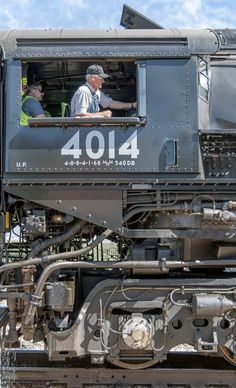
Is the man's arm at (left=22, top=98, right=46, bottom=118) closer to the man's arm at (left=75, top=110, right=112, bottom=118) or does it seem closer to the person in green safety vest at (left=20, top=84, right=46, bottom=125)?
the person in green safety vest at (left=20, top=84, right=46, bottom=125)

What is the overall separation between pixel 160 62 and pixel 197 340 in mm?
3213

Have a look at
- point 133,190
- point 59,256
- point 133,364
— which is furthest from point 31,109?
point 133,364

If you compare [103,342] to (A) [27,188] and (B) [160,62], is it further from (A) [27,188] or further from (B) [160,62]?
(B) [160,62]

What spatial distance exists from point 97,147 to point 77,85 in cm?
142

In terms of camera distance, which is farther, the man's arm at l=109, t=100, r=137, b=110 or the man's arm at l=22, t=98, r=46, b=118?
the man's arm at l=109, t=100, r=137, b=110

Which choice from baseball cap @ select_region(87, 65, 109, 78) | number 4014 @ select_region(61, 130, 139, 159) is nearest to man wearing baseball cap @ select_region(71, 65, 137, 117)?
baseball cap @ select_region(87, 65, 109, 78)

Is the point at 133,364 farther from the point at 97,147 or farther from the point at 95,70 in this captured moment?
the point at 95,70

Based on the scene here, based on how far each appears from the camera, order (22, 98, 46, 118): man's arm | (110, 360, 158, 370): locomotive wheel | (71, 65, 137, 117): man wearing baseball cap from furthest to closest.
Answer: (110, 360, 158, 370): locomotive wheel, (22, 98, 46, 118): man's arm, (71, 65, 137, 117): man wearing baseball cap

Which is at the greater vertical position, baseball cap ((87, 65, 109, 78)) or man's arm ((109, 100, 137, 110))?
baseball cap ((87, 65, 109, 78))

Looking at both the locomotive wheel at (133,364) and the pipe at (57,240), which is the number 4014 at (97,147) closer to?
the pipe at (57,240)

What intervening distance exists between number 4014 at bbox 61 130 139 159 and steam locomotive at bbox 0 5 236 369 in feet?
0.04

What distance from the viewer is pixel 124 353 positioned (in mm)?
5918

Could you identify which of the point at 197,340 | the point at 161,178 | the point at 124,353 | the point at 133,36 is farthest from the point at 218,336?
the point at 133,36

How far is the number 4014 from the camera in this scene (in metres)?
5.63
